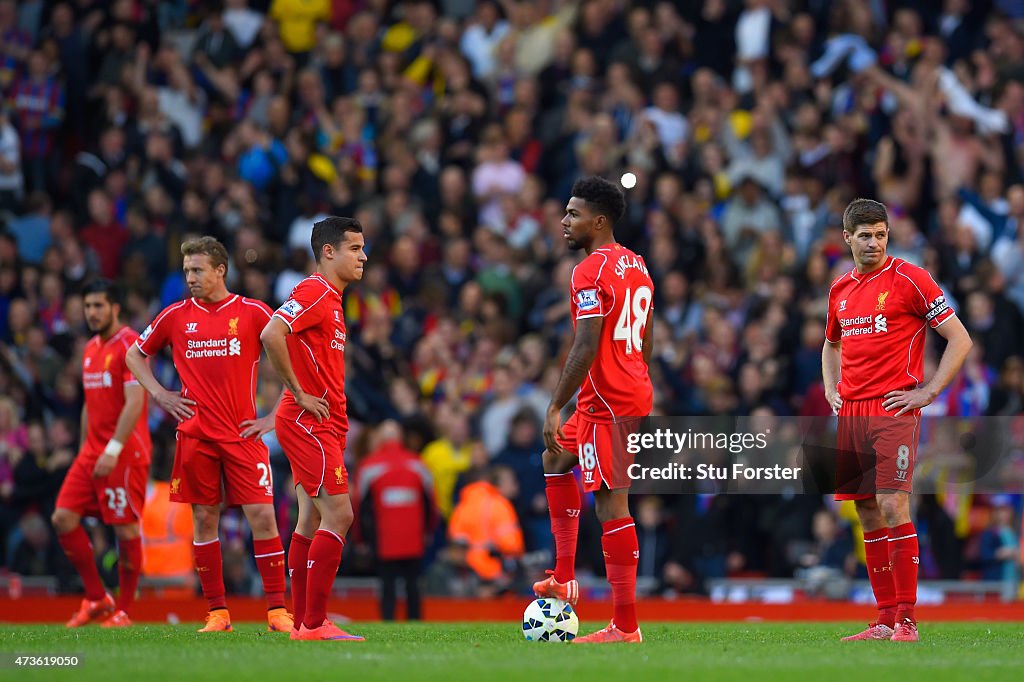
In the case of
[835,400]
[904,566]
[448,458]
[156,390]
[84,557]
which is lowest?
[904,566]

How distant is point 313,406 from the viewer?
961 centimetres

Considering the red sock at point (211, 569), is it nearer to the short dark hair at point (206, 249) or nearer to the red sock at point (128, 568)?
the red sock at point (128, 568)

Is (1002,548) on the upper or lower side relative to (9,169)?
lower

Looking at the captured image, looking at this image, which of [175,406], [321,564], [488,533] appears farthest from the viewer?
[488,533]

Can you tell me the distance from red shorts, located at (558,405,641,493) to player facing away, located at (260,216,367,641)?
1.54m

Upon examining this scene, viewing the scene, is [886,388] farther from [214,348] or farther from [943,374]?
[214,348]

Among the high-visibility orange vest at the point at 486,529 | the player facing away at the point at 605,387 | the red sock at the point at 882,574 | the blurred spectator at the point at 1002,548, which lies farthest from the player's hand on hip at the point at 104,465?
the blurred spectator at the point at 1002,548

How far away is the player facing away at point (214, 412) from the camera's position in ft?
36.0

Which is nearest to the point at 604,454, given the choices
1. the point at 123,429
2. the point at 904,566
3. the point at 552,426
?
the point at 552,426

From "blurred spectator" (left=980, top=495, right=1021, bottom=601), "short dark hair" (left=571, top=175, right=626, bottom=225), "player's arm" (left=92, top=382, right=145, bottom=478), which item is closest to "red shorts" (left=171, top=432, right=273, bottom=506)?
"player's arm" (left=92, top=382, right=145, bottom=478)

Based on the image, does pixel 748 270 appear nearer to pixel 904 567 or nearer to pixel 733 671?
pixel 904 567

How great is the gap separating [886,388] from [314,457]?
3705 mm

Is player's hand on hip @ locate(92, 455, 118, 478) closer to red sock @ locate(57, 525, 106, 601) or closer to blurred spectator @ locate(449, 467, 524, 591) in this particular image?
Answer: red sock @ locate(57, 525, 106, 601)

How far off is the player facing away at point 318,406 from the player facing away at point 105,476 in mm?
2839
